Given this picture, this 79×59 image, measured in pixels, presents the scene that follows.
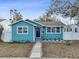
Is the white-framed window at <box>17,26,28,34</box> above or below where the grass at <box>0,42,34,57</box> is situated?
above

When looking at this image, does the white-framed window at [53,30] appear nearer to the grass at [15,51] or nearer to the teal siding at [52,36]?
the teal siding at [52,36]

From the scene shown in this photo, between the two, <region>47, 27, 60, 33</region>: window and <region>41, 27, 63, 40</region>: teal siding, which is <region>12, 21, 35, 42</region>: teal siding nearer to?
<region>41, 27, 63, 40</region>: teal siding

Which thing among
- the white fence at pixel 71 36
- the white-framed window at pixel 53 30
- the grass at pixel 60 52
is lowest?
the grass at pixel 60 52

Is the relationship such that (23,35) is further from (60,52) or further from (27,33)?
(60,52)

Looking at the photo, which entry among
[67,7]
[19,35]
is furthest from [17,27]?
[67,7]

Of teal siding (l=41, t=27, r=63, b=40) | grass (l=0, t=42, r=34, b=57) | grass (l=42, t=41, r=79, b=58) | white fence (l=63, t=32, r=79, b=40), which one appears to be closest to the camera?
grass (l=42, t=41, r=79, b=58)

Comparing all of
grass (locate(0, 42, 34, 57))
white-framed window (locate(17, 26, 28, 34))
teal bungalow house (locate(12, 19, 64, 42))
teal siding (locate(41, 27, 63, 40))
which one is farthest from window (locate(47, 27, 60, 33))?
grass (locate(0, 42, 34, 57))

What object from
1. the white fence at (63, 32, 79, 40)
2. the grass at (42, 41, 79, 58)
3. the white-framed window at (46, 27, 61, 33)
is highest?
the white-framed window at (46, 27, 61, 33)

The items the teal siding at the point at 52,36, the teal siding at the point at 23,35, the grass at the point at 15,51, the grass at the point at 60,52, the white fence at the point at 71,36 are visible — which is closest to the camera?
the grass at the point at 60,52

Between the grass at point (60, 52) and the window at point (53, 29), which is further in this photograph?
the window at point (53, 29)

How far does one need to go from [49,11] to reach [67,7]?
12.1 ft

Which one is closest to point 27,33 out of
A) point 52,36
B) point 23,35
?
point 23,35

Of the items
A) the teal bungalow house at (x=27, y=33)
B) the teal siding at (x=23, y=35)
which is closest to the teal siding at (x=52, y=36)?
the teal bungalow house at (x=27, y=33)

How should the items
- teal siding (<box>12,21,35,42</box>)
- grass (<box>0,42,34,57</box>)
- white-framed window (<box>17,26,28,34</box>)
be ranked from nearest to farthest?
grass (<box>0,42,34,57</box>), teal siding (<box>12,21,35,42</box>), white-framed window (<box>17,26,28,34</box>)
